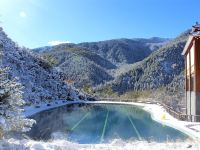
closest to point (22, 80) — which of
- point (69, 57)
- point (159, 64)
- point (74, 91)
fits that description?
point (74, 91)

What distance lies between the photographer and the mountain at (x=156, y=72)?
120062 millimetres

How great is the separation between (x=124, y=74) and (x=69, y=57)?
154ft

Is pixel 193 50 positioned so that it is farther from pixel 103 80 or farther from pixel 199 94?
pixel 103 80

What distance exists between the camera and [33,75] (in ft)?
197

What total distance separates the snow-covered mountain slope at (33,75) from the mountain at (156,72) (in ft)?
184

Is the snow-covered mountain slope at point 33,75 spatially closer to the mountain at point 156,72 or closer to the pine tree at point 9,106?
the pine tree at point 9,106

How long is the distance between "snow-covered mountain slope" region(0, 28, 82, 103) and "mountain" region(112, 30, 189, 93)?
55.9m

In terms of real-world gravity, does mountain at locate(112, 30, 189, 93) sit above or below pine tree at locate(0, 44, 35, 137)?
above

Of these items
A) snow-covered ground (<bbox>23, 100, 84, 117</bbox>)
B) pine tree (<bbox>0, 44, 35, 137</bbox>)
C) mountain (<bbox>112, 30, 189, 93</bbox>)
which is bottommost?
snow-covered ground (<bbox>23, 100, 84, 117</bbox>)

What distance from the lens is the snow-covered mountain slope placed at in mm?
53484

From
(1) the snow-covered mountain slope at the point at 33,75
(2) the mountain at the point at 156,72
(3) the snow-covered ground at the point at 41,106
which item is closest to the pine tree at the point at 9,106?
(3) the snow-covered ground at the point at 41,106

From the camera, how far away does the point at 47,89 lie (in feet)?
197

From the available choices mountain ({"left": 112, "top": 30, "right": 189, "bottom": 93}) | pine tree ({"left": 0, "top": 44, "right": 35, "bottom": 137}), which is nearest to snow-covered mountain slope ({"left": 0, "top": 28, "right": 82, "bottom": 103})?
pine tree ({"left": 0, "top": 44, "right": 35, "bottom": 137})

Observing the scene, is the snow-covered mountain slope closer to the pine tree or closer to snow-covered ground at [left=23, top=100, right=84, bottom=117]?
snow-covered ground at [left=23, top=100, right=84, bottom=117]
